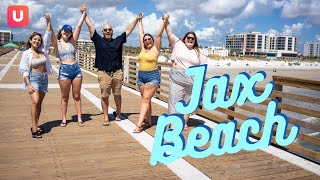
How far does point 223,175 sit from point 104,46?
9.63 ft

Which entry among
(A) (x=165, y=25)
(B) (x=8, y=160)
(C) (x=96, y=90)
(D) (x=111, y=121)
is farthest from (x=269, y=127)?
(C) (x=96, y=90)

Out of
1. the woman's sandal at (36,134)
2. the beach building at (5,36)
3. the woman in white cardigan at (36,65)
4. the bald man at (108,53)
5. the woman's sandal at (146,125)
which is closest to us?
the woman in white cardigan at (36,65)

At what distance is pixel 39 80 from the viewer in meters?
5.20

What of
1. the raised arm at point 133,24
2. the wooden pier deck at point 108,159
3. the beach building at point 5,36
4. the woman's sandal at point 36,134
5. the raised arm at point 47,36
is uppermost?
the beach building at point 5,36

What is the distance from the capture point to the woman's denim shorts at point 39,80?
16.9 ft

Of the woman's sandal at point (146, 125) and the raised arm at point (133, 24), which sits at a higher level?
the raised arm at point (133, 24)

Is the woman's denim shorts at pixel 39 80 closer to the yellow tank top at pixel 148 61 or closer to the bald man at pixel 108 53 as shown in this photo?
the bald man at pixel 108 53

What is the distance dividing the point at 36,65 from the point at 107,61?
116 centimetres

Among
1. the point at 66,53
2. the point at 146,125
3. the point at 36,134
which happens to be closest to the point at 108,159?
the point at 36,134

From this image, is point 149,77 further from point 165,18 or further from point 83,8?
point 83,8

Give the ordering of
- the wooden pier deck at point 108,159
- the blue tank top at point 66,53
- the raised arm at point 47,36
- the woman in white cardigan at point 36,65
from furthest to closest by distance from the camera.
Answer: the blue tank top at point 66,53 → the raised arm at point 47,36 → the woman in white cardigan at point 36,65 → the wooden pier deck at point 108,159

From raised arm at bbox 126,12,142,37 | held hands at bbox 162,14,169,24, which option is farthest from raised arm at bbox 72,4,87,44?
held hands at bbox 162,14,169,24

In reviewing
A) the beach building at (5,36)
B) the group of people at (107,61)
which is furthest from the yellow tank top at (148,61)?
the beach building at (5,36)

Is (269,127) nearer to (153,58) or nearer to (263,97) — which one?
(263,97)
